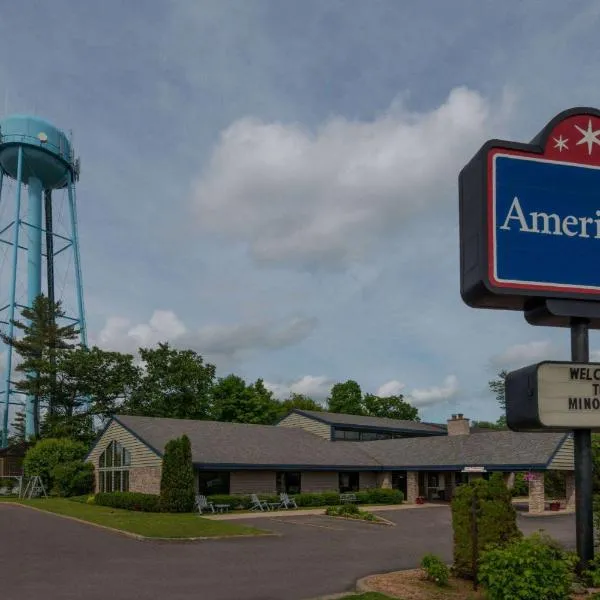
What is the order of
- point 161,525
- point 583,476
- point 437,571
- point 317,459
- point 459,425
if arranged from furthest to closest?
point 459,425
point 317,459
point 161,525
point 437,571
point 583,476

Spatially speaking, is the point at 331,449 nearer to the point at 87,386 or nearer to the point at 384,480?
the point at 384,480

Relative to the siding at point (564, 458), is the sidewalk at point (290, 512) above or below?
below

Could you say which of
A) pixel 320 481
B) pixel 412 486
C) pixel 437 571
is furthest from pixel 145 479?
pixel 437 571

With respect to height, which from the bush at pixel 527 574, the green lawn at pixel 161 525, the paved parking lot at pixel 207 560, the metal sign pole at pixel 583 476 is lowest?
the green lawn at pixel 161 525

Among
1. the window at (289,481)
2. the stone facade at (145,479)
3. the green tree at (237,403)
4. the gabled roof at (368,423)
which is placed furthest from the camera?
the green tree at (237,403)

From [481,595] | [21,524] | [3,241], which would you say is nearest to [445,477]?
[21,524]

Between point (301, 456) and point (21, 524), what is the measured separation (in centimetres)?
1921

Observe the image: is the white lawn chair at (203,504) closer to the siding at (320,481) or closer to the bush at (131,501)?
the bush at (131,501)

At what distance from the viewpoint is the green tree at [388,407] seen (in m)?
88.3

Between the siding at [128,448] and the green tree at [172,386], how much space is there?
1754cm

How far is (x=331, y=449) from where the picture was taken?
45719 mm

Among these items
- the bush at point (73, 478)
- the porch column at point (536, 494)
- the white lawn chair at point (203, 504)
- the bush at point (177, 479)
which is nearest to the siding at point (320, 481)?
the white lawn chair at point (203, 504)

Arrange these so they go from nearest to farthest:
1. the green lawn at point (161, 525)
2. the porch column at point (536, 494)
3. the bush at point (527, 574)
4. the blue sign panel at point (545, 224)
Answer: the bush at point (527, 574) → the blue sign panel at point (545, 224) → the green lawn at point (161, 525) → the porch column at point (536, 494)

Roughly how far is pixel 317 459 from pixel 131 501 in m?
12.6
